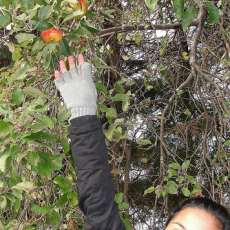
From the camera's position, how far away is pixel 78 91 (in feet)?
2.82

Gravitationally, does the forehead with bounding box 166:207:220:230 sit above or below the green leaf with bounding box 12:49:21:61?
below

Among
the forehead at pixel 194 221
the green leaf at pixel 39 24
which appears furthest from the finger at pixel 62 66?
the forehead at pixel 194 221

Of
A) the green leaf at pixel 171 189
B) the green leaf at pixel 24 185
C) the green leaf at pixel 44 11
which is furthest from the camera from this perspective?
the green leaf at pixel 171 189

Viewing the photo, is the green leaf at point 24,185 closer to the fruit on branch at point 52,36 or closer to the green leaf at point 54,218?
the green leaf at point 54,218

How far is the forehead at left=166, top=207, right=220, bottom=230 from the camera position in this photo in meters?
0.89

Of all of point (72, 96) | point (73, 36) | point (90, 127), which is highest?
point (73, 36)

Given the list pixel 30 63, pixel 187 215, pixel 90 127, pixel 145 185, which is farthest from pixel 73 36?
pixel 145 185

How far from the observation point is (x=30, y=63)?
127 centimetres

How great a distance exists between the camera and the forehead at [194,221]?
89cm

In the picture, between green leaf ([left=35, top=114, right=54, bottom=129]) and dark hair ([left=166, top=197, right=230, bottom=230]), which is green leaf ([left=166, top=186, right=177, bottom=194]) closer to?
dark hair ([left=166, top=197, right=230, bottom=230])

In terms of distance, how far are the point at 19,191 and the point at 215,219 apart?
2.48 feet

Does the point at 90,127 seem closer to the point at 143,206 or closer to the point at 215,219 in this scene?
the point at 215,219

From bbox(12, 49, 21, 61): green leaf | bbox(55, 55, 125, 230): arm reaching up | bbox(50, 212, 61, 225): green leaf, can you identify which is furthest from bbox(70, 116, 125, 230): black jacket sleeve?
bbox(12, 49, 21, 61): green leaf

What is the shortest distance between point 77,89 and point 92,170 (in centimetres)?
28
